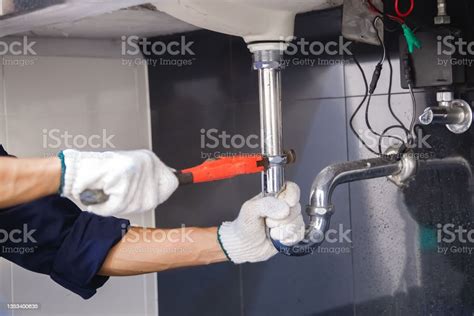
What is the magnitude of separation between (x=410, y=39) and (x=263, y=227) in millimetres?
378

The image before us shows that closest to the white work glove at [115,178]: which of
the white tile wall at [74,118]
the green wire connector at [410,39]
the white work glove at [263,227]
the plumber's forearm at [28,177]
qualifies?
the plumber's forearm at [28,177]

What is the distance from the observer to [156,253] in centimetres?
114

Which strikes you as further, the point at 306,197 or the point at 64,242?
the point at 306,197

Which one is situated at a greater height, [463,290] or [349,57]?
[349,57]

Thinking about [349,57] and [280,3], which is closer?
[280,3]

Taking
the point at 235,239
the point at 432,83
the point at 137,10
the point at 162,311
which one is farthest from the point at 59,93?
the point at 432,83

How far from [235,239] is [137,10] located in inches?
16.7

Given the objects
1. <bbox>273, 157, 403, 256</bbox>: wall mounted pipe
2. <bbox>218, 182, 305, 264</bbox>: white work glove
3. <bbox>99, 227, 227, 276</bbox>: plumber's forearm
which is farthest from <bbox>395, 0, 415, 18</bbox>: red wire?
<bbox>99, 227, 227, 276</bbox>: plumber's forearm

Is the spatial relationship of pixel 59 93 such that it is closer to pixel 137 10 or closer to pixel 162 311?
pixel 137 10

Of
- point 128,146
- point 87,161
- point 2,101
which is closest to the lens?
point 87,161

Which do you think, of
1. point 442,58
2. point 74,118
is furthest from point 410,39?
point 74,118

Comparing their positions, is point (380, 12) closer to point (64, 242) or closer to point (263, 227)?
point (263, 227)

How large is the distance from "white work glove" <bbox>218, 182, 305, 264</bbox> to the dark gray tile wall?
30cm

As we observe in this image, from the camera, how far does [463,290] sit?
1.20m
